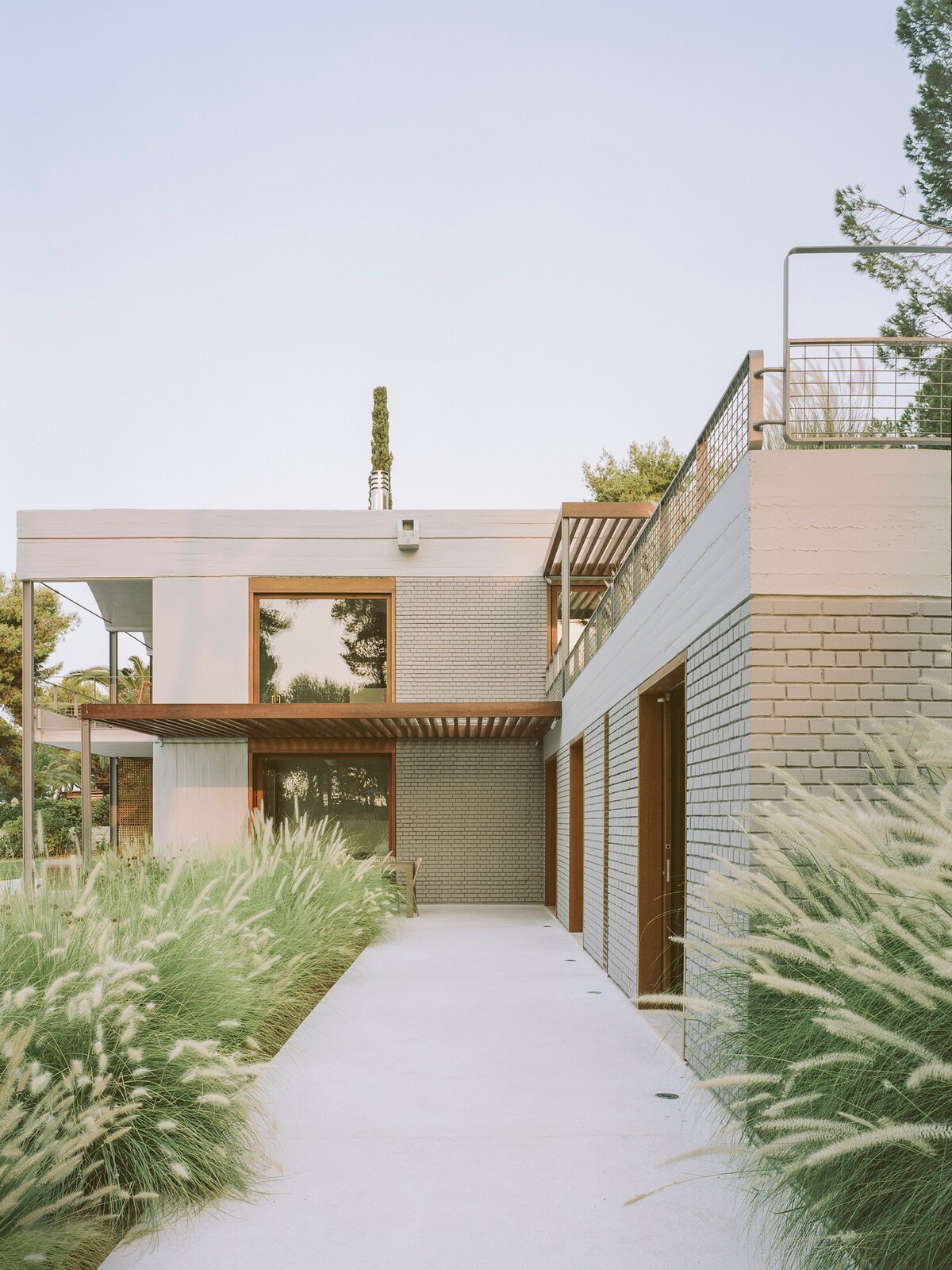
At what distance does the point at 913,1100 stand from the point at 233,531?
46.7ft

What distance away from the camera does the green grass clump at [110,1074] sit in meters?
2.90

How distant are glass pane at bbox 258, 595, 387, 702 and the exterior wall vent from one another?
3.74 ft

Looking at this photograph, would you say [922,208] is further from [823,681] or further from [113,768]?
[113,768]

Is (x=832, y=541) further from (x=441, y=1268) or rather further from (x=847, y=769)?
(x=441, y=1268)

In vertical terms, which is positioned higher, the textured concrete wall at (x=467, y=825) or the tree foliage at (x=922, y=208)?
the tree foliage at (x=922, y=208)

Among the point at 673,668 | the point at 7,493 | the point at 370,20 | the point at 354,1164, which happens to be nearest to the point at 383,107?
the point at 370,20

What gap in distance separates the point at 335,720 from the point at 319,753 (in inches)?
84.3

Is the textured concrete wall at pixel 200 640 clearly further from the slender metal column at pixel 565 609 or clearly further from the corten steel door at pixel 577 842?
the corten steel door at pixel 577 842

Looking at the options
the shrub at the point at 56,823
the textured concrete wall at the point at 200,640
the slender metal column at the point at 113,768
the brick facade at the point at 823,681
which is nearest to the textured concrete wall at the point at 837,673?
the brick facade at the point at 823,681

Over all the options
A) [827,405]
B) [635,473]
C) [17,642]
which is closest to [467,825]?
[827,405]

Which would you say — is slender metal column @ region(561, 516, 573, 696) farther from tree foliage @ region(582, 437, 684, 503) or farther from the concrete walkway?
tree foliage @ region(582, 437, 684, 503)

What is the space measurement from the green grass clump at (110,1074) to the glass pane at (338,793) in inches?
407

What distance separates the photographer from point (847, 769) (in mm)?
4422

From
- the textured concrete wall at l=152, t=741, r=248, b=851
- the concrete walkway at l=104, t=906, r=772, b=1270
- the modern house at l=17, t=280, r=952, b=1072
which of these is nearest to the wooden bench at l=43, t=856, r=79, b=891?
the concrete walkway at l=104, t=906, r=772, b=1270
